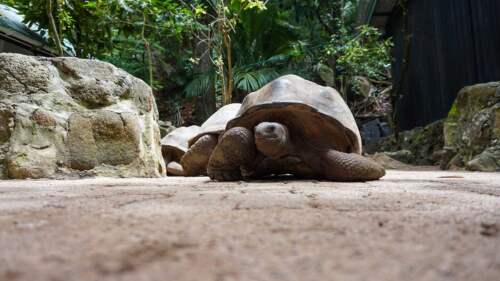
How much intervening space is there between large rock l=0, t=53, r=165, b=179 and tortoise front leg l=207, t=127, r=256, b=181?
3.14ft

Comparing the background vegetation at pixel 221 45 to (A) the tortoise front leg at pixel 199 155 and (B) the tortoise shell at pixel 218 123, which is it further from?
(A) the tortoise front leg at pixel 199 155

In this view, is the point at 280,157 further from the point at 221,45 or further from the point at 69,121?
the point at 221,45

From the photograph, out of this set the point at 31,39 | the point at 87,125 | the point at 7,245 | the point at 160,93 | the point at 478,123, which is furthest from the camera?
the point at 160,93

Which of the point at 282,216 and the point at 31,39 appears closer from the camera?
the point at 282,216

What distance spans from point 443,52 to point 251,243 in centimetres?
730

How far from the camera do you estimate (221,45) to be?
669 centimetres

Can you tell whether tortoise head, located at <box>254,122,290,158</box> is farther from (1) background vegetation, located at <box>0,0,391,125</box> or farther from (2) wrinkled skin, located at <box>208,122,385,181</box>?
(1) background vegetation, located at <box>0,0,391,125</box>

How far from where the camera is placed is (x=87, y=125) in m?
3.26

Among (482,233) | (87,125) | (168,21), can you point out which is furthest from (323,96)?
(168,21)

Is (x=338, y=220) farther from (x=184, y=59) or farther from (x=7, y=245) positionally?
(x=184, y=59)

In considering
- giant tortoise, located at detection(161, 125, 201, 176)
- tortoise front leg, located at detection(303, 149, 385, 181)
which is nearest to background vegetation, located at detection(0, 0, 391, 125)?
giant tortoise, located at detection(161, 125, 201, 176)

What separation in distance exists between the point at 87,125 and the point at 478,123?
4.00 meters

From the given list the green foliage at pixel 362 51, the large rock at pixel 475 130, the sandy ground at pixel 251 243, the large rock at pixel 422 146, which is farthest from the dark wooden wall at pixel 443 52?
the sandy ground at pixel 251 243

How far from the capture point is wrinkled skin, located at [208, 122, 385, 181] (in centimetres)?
249
